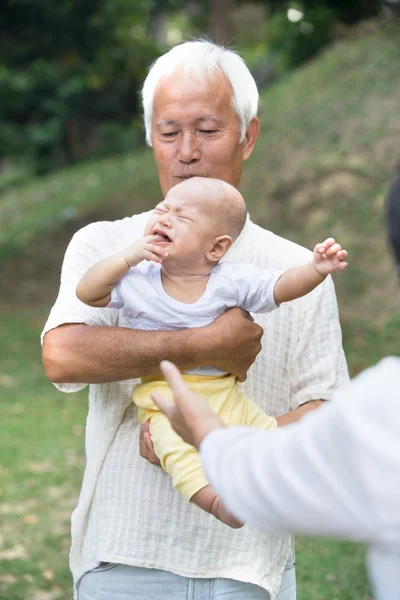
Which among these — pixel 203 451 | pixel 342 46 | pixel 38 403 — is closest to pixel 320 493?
pixel 203 451

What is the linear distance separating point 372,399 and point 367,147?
1112cm

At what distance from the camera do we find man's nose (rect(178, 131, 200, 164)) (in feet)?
8.93

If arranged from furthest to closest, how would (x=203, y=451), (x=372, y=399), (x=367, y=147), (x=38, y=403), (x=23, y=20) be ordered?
(x=367, y=147) < (x=23, y=20) < (x=38, y=403) < (x=203, y=451) < (x=372, y=399)

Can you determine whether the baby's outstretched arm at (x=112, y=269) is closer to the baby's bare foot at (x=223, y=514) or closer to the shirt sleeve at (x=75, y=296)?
the shirt sleeve at (x=75, y=296)

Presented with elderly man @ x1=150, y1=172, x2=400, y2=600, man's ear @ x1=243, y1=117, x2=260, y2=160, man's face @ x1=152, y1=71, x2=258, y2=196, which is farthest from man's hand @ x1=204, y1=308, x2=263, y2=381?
elderly man @ x1=150, y1=172, x2=400, y2=600

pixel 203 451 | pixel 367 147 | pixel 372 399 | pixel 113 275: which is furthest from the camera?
pixel 367 147

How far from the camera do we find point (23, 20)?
10516 millimetres

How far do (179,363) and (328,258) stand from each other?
1.54 ft

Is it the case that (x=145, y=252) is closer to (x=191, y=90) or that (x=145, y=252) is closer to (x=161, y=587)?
(x=191, y=90)

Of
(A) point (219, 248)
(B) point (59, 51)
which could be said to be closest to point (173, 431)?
(A) point (219, 248)

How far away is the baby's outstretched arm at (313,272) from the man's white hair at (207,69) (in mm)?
620

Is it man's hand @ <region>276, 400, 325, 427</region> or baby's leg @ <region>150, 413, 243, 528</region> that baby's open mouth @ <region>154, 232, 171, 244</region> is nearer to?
baby's leg @ <region>150, 413, 243, 528</region>

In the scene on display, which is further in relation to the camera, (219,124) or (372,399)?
(219,124)

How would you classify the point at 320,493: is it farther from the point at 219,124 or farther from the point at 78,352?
the point at 219,124
